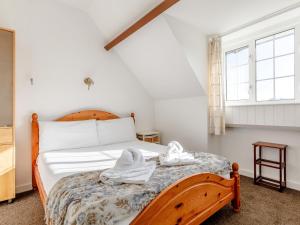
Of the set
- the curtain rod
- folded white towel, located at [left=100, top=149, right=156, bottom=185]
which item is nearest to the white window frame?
the curtain rod

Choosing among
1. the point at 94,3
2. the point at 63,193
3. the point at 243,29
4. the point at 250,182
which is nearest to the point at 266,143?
the point at 250,182

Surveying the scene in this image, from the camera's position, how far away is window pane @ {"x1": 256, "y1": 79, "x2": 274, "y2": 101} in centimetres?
269

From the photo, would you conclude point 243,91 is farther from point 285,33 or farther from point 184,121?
point 184,121

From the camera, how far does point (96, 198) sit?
3.49ft

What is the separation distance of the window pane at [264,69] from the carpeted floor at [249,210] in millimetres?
1554

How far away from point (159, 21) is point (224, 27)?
37.5 inches

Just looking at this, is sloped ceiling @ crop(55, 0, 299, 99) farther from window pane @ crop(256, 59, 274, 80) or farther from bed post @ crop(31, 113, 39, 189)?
bed post @ crop(31, 113, 39, 189)

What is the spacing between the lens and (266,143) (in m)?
2.59

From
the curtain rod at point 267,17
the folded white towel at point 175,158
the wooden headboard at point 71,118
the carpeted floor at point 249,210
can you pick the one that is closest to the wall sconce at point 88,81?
the wooden headboard at point 71,118

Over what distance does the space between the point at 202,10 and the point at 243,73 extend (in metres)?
1.28

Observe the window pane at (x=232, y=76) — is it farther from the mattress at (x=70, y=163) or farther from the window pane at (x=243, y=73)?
the mattress at (x=70, y=163)

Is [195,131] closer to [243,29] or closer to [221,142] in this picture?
[221,142]

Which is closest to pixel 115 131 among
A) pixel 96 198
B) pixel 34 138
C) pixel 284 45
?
pixel 34 138

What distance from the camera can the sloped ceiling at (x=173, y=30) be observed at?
2205mm
